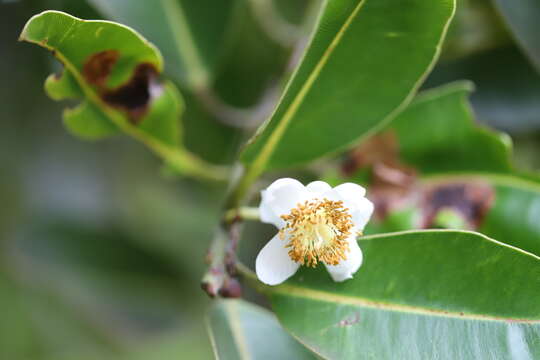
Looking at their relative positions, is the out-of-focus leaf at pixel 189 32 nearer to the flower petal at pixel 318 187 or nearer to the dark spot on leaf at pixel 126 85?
the dark spot on leaf at pixel 126 85

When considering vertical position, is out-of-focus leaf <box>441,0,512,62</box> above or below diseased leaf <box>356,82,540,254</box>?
above

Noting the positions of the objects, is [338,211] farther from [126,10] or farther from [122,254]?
[122,254]

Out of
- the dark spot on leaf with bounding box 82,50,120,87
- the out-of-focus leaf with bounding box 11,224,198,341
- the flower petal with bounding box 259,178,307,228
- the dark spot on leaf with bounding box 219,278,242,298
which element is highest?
the dark spot on leaf with bounding box 82,50,120,87

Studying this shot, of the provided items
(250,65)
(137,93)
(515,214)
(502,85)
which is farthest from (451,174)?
(250,65)

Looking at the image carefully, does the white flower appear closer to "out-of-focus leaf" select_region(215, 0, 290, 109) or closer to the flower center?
the flower center

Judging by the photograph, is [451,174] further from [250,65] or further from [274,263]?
[250,65]

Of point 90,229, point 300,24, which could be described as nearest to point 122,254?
point 90,229

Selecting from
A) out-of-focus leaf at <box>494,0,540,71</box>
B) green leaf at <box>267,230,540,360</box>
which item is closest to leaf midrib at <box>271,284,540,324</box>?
green leaf at <box>267,230,540,360</box>
